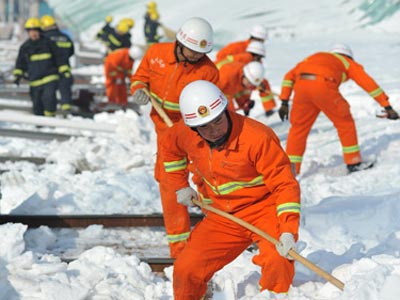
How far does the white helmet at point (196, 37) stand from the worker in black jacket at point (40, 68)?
5860mm

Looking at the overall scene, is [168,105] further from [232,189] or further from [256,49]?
[256,49]

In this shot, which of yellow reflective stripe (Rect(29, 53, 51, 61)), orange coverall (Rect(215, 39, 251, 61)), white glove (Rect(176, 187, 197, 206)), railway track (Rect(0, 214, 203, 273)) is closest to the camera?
white glove (Rect(176, 187, 197, 206))

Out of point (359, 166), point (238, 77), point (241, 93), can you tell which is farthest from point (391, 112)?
point (241, 93)

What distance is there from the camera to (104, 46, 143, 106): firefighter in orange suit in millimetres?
13828

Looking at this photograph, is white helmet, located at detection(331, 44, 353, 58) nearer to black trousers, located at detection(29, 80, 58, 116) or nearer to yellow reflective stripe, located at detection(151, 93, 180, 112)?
yellow reflective stripe, located at detection(151, 93, 180, 112)

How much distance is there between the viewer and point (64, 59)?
11688 millimetres

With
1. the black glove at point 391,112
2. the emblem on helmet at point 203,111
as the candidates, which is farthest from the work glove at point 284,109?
the emblem on helmet at point 203,111

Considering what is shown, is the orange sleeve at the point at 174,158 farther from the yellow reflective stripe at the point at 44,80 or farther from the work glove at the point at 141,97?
the yellow reflective stripe at the point at 44,80

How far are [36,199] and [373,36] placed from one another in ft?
44.5

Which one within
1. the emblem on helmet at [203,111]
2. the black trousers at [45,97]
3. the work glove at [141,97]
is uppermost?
the emblem on helmet at [203,111]

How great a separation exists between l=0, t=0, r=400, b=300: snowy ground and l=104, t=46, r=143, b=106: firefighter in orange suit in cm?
181

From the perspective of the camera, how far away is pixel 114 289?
468cm

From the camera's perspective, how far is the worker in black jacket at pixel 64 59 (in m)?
11.6

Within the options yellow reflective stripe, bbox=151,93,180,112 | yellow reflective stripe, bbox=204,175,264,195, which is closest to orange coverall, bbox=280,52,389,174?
yellow reflective stripe, bbox=151,93,180,112
